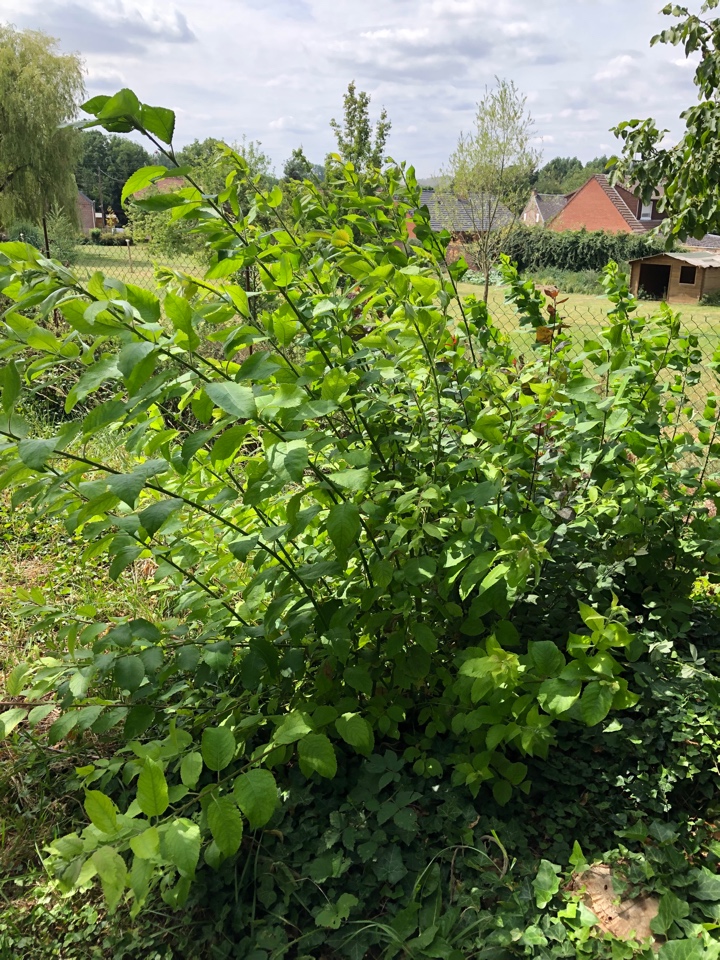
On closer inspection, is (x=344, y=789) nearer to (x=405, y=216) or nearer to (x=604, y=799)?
(x=604, y=799)

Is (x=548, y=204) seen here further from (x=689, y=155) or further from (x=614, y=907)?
(x=614, y=907)

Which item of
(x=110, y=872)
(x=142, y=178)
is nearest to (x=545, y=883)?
(x=110, y=872)

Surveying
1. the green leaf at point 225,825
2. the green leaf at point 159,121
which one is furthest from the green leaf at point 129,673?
the green leaf at point 159,121

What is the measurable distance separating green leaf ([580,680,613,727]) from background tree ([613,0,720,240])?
3042mm

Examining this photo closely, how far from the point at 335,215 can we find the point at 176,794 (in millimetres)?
1676

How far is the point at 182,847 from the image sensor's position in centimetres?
124

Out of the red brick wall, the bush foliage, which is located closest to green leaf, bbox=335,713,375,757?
the bush foliage

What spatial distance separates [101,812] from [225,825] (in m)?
0.22

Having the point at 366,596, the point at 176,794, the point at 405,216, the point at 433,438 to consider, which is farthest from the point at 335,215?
the point at 176,794

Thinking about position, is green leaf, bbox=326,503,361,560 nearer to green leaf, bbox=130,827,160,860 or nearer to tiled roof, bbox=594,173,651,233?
green leaf, bbox=130,827,160,860

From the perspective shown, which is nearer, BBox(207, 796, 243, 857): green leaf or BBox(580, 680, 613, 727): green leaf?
BBox(207, 796, 243, 857): green leaf

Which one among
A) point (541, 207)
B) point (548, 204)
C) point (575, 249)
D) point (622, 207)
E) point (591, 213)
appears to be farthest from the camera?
point (548, 204)

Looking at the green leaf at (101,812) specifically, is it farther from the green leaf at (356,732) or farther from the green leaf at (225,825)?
the green leaf at (356,732)

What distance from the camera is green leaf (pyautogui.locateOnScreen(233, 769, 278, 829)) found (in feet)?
4.06
